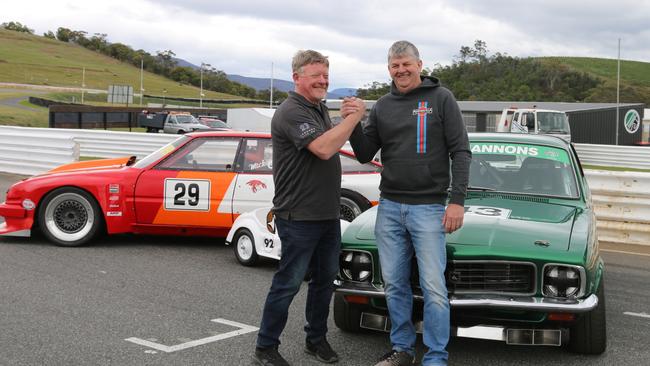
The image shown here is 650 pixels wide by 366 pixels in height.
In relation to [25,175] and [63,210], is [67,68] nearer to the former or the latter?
[25,175]

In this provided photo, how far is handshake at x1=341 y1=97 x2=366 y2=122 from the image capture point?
402 centimetres

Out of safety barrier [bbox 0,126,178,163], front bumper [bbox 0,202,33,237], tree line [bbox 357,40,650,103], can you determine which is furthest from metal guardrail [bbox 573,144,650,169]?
tree line [bbox 357,40,650,103]

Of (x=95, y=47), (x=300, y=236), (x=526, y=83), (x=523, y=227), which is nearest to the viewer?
(x=300, y=236)

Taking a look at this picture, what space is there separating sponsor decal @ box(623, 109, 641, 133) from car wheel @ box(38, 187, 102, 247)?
1609 inches

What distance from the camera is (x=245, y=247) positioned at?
7.34m

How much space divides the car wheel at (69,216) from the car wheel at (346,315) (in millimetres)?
3901

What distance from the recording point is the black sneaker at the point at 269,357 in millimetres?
4262

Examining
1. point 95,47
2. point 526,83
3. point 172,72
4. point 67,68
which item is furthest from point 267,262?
point 95,47

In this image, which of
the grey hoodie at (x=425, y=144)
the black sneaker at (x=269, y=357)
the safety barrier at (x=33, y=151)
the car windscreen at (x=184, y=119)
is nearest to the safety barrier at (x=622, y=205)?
the grey hoodie at (x=425, y=144)

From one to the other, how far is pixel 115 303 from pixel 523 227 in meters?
3.13

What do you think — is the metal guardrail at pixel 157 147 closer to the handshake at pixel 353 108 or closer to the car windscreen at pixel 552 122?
the car windscreen at pixel 552 122

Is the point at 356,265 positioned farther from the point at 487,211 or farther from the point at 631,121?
the point at 631,121

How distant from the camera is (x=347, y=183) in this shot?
827cm

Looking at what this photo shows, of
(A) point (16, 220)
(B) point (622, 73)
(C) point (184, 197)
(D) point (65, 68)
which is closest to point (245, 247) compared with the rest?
(C) point (184, 197)
